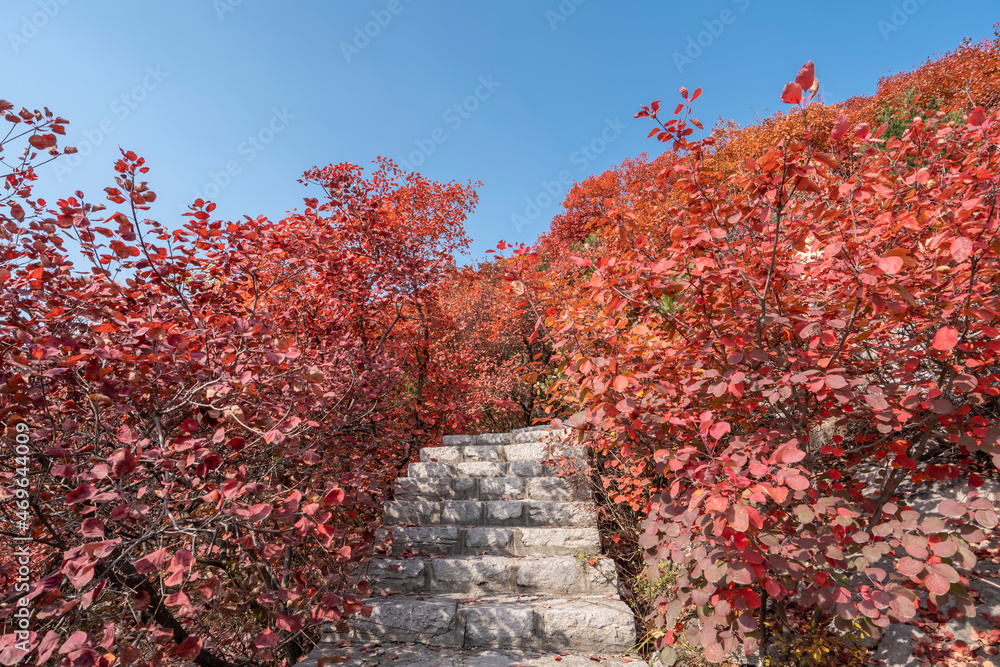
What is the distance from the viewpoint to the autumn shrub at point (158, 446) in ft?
5.46

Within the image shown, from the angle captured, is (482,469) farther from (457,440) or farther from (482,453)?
(457,440)

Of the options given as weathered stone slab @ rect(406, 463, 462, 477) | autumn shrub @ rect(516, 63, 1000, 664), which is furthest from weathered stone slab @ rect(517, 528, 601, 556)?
weathered stone slab @ rect(406, 463, 462, 477)

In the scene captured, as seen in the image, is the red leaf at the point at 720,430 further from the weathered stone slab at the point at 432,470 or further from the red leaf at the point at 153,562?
the weathered stone slab at the point at 432,470

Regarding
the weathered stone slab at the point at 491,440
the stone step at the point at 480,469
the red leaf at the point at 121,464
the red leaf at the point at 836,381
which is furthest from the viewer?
the weathered stone slab at the point at 491,440

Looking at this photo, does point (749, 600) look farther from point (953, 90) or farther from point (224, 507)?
point (953, 90)

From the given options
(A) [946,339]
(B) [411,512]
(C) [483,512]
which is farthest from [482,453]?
(A) [946,339]

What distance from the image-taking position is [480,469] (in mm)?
5449

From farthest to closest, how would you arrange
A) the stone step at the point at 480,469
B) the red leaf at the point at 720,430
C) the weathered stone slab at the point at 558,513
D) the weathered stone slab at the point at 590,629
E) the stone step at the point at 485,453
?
the stone step at the point at 485,453 → the stone step at the point at 480,469 → the weathered stone slab at the point at 558,513 → the weathered stone slab at the point at 590,629 → the red leaf at the point at 720,430

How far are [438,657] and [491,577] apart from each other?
0.83 meters

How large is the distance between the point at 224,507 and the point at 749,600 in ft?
7.80

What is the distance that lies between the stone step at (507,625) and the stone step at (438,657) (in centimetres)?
5

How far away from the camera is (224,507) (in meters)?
1.82

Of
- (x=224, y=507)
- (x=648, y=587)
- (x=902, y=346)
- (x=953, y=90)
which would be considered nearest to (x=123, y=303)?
(x=224, y=507)

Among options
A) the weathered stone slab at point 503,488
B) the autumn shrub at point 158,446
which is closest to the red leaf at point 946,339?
the autumn shrub at point 158,446
